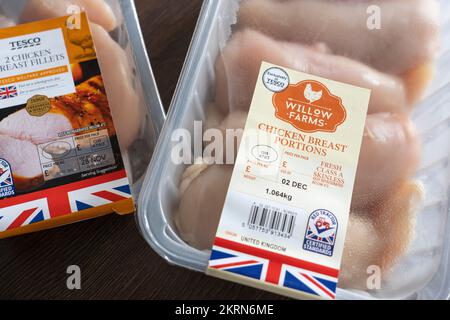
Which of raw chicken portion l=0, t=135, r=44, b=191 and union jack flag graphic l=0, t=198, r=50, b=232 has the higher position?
raw chicken portion l=0, t=135, r=44, b=191

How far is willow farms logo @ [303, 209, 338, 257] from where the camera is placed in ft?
1.87

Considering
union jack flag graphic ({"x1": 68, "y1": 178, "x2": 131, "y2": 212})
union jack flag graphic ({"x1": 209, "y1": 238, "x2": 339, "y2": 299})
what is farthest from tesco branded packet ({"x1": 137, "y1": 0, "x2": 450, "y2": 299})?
union jack flag graphic ({"x1": 68, "y1": 178, "x2": 131, "y2": 212})

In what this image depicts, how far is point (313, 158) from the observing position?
59cm

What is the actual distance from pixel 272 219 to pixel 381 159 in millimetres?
157

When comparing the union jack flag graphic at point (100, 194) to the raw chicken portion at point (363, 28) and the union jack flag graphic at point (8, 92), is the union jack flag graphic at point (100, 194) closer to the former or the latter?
the union jack flag graphic at point (8, 92)

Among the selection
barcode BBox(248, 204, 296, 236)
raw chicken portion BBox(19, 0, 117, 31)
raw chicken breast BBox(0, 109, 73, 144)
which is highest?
raw chicken portion BBox(19, 0, 117, 31)

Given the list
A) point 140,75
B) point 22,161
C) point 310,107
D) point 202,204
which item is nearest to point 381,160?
point 310,107

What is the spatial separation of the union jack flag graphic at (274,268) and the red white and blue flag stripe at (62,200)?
8.0 inches

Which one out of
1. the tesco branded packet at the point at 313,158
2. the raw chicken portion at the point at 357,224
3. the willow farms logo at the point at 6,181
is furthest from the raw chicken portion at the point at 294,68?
the willow farms logo at the point at 6,181

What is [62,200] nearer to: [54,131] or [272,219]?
[54,131]

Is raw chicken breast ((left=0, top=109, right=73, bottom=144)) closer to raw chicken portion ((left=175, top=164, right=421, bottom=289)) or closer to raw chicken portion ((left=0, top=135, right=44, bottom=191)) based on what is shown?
raw chicken portion ((left=0, top=135, right=44, bottom=191))

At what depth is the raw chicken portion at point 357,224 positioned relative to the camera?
0.58 m

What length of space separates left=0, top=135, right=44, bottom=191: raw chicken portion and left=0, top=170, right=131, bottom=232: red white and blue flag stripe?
0.02 metres

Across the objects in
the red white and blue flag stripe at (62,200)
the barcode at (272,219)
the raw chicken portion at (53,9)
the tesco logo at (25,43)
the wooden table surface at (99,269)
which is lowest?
the wooden table surface at (99,269)
